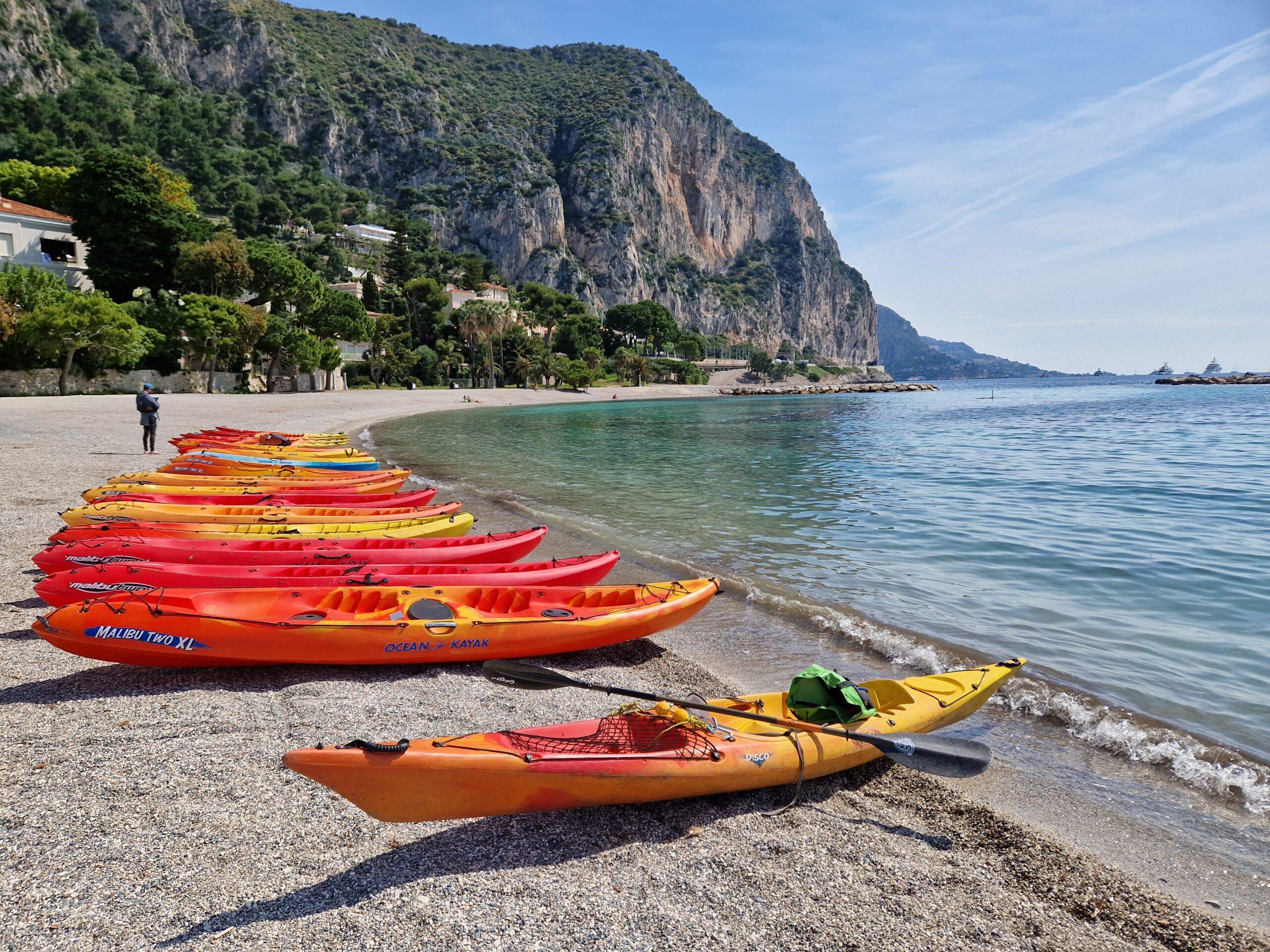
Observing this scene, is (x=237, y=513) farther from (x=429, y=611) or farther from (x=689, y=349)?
(x=689, y=349)

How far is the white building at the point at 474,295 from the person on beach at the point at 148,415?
5788cm

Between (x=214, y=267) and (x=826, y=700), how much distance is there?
4836 centimetres

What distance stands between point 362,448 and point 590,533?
15.7 m

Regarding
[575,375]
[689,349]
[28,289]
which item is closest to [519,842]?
[28,289]

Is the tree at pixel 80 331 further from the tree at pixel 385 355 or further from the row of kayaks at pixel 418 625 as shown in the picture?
the row of kayaks at pixel 418 625

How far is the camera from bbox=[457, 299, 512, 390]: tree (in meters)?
67.9

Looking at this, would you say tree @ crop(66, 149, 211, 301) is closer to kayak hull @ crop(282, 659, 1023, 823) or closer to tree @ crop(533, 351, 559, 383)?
tree @ crop(533, 351, 559, 383)

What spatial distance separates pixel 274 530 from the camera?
27.4 ft

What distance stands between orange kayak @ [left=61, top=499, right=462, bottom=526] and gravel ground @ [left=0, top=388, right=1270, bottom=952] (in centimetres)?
330

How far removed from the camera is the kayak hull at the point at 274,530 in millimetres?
7062

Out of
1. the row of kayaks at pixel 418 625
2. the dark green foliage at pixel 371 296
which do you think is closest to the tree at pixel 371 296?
the dark green foliage at pixel 371 296

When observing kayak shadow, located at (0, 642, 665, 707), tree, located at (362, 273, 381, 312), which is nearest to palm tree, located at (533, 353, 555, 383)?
tree, located at (362, 273, 381, 312)

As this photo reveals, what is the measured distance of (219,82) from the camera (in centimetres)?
12481

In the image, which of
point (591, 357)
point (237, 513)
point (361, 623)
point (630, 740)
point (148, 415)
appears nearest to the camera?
point (630, 740)
